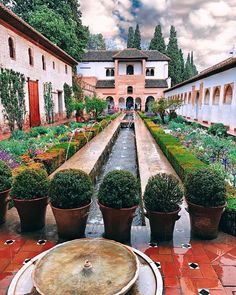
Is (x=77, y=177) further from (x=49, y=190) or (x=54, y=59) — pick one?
(x=54, y=59)

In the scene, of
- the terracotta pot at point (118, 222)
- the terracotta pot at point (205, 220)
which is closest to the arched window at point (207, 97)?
the terracotta pot at point (205, 220)

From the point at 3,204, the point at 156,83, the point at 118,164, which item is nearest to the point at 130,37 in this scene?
the point at 156,83

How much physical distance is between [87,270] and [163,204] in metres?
1.34

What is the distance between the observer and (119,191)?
131 inches

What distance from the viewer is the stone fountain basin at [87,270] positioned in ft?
7.55

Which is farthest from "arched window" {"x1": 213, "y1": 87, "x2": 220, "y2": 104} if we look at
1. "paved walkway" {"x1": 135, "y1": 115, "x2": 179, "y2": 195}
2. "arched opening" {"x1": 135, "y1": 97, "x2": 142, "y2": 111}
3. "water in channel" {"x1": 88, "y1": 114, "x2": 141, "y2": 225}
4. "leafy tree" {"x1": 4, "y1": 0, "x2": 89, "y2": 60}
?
"arched opening" {"x1": 135, "y1": 97, "x2": 142, "y2": 111}

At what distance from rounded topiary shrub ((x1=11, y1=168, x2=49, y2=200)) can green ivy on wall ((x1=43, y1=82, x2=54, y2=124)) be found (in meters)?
13.9

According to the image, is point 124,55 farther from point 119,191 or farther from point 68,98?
point 119,191

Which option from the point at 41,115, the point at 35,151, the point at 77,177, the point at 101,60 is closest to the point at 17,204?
the point at 77,177

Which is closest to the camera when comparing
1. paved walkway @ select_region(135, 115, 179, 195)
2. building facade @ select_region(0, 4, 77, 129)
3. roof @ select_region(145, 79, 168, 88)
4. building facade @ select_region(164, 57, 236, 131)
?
paved walkway @ select_region(135, 115, 179, 195)

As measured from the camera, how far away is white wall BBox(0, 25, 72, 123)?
37.9ft

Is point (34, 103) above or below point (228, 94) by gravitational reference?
below

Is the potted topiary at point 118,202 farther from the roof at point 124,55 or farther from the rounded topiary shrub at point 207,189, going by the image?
the roof at point 124,55

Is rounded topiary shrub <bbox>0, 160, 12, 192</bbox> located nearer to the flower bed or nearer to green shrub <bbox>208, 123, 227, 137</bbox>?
the flower bed
